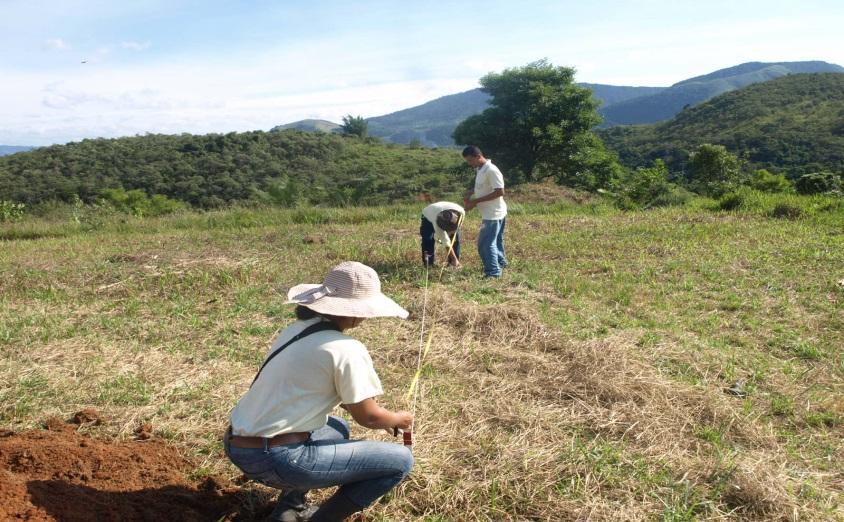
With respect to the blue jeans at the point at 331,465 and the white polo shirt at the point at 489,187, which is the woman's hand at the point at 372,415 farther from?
the white polo shirt at the point at 489,187

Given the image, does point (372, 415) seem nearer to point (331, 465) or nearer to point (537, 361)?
point (331, 465)

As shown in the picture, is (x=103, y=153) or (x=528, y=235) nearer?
(x=528, y=235)

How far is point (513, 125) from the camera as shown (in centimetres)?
2472

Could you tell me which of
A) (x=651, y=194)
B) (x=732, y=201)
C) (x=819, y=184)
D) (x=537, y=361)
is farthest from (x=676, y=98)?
(x=537, y=361)

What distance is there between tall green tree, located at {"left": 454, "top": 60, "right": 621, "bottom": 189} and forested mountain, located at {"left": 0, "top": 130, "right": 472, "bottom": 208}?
5139mm

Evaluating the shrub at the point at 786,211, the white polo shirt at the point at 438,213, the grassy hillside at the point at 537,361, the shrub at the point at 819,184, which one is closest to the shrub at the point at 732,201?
the shrub at the point at 786,211

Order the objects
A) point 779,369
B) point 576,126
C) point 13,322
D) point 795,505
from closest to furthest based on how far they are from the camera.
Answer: point 795,505, point 779,369, point 13,322, point 576,126

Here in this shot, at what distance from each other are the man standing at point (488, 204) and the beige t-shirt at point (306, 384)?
14.6 ft

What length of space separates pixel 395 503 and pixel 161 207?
23889 millimetres

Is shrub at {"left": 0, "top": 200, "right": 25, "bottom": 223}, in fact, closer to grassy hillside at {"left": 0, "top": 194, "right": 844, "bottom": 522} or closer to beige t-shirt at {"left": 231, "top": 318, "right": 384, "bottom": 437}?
grassy hillside at {"left": 0, "top": 194, "right": 844, "bottom": 522}

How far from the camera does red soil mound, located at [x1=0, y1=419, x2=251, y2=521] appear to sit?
7.83 feet

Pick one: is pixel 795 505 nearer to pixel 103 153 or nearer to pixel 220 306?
pixel 220 306

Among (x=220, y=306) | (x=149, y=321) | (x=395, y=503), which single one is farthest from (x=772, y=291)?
(x=149, y=321)

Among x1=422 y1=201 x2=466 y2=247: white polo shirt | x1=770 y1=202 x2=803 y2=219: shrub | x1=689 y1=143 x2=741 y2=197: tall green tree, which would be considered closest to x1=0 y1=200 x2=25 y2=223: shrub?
x1=422 y1=201 x2=466 y2=247: white polo shirt
